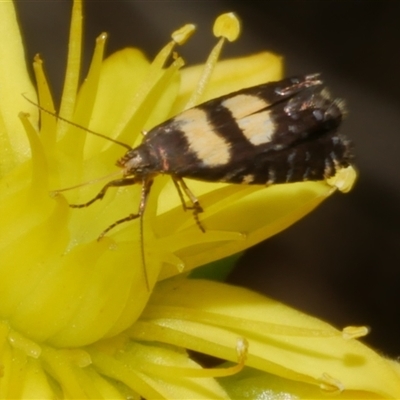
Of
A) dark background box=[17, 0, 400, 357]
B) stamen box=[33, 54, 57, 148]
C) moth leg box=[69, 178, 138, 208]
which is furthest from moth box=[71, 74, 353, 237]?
dark background box=[17, 0, 400, 357]

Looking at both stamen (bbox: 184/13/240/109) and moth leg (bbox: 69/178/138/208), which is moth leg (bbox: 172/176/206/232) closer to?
moth leg (bbox: 69/178/138/208)

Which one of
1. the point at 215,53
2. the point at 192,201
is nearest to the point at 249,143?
the point at 192,201

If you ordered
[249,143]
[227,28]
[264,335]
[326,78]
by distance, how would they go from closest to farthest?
1. [249,143]
2. [264,335]
3. [227,28]
4. [326,78]

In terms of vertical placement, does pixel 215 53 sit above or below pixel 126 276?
above

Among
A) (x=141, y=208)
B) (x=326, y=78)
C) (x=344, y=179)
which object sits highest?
(x=141, y=208)

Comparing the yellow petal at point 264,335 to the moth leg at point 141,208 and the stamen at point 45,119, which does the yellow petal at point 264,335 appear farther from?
the stamen at point 45,119

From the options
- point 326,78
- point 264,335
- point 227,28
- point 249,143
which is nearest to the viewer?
point 249,143

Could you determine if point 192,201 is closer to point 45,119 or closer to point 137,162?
point 137,162

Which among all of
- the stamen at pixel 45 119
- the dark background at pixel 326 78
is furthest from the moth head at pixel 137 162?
the dark background at pixel 326 78
